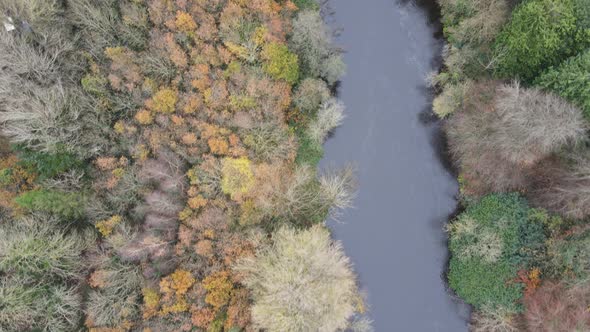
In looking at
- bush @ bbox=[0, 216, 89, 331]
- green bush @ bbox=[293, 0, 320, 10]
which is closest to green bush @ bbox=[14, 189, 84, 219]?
bush @ bbox=[0, 216, 89, 331]

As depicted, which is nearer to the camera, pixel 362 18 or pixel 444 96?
pixel 444 96

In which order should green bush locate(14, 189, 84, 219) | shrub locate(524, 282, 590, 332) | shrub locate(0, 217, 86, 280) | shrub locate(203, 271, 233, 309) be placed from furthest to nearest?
green bush locate(14, 189, 84, 219)
shrub locate(203, 271, 233, 309)
shrub locate(0, 217, 86, 280)
shrub locate(524, 282, 590, 332)

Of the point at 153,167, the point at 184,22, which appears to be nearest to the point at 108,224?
the point at 153,167

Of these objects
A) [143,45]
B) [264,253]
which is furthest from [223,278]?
[143,45]

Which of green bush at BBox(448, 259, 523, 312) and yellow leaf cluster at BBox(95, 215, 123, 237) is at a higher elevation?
green bush at BBox(448, 259, 523, 312)

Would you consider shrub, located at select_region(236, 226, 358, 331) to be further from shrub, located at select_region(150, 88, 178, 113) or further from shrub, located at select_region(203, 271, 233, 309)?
shrub, located at select_region(150, 88, 178, 113)

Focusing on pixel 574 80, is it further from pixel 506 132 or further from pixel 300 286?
pixel 300 286

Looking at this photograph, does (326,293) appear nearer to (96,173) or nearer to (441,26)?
(96,173)
